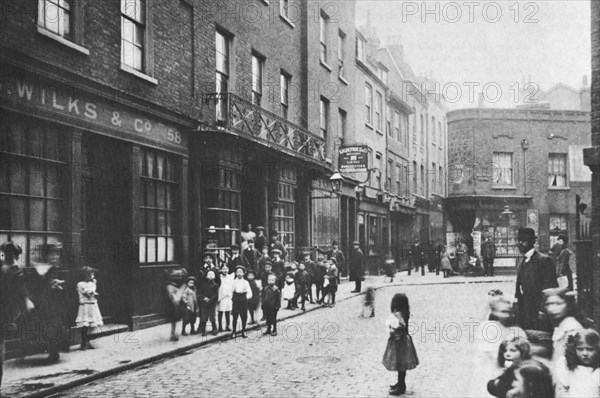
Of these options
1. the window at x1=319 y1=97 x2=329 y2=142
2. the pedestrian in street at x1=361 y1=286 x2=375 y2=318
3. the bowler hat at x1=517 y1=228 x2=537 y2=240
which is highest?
the window at x1=319 y1=97 x2=329 y2=142

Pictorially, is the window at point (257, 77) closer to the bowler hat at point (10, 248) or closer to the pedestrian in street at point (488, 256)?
the bowler hat at point (10, 248)

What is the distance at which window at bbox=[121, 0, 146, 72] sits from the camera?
12.6 metres

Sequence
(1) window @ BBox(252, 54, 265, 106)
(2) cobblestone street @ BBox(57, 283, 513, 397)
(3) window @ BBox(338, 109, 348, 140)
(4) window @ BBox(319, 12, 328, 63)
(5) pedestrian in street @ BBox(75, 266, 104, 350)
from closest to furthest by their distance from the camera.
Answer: (2) cobblestone street @ BBox(57, 283, 513, 397), (5) pedestrian in street @ BBox(75, 266, 104, 350), (1) window @ BBox(252, 54, 265, 106), (4) window @ BBox(319, 12, 328, 63), (3) window @ BBox(338, 109, 348, 140)

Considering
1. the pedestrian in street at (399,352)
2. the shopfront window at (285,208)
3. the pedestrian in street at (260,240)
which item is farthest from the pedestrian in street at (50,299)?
the shopfront window at (285,208)

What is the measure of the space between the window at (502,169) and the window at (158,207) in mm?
24744

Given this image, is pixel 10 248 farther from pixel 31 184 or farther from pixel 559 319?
pixel 559 319

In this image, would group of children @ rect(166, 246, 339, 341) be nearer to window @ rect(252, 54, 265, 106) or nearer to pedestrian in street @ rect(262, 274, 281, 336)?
pedestrian in street @ rect(262, 274, 281, 336)

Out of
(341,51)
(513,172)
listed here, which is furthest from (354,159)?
(513,172)

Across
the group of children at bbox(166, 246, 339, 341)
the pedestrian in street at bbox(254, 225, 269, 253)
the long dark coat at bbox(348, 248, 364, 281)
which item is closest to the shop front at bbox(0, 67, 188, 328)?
the group of children at bbox(166, 246, 339, 341)

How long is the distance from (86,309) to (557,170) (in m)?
27.7

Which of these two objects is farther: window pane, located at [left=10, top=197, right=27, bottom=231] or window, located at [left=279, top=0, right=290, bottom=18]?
window, located at [left=279, top=0, right=290, bottom=18]

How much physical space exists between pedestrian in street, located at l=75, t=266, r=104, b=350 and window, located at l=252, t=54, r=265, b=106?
367 inches

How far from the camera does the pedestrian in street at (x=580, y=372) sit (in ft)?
19.0

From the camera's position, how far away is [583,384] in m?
5.79
